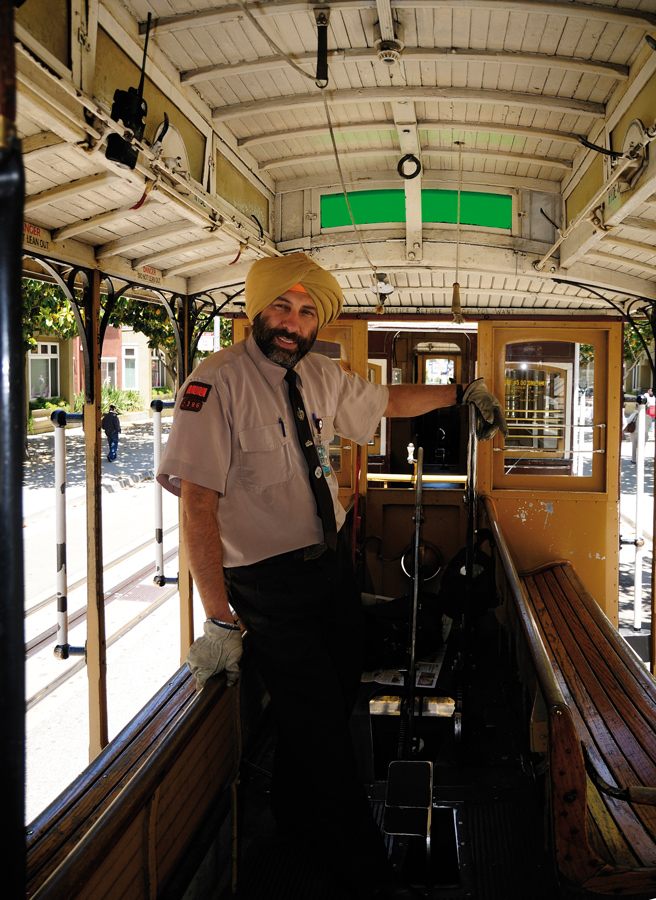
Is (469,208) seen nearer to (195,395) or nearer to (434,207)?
(434,207)

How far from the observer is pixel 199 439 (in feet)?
6.79

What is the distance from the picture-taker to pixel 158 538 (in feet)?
19.2

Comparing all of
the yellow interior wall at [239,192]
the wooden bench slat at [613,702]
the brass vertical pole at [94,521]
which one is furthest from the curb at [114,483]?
the wooden bench slat at [613,702]

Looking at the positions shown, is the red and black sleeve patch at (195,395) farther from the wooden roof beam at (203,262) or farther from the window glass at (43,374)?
the window glass at (43,374)

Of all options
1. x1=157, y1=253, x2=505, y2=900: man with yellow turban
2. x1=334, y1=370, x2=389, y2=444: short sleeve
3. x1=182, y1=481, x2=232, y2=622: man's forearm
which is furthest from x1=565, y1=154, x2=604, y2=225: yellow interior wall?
x1=182, y1=481, x2=232, y2=622: man's forearm

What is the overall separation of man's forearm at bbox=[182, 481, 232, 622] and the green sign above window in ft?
9.69

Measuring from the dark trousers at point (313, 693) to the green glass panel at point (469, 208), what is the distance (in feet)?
9.60

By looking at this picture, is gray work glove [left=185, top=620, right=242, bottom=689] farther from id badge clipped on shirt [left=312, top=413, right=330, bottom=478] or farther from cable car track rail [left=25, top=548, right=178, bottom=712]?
cable car track rail [left=25, top=548, right=178, bottom=712]

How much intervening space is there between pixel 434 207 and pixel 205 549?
3.21 metres

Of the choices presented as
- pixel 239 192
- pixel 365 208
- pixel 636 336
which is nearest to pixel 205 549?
pixel 239 192

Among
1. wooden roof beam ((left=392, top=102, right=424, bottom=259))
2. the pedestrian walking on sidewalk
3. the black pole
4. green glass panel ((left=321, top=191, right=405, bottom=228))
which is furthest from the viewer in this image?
the pedestrian walking on sidewalk

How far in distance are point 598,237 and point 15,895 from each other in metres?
3.71

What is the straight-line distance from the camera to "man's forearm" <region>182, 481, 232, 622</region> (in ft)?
6.65

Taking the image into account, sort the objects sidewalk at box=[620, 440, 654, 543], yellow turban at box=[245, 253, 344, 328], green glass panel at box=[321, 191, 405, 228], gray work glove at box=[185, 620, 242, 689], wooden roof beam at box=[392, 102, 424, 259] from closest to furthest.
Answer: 1. gray work glove at box=[185, 620, 242, 689]
2. yellow turban at box=[245, 253, 344, 328]
3. wooden roof beam at box=[392, 102, 424, 259]
4. green glass panel at box=[321, 191, 405, 228]
5. sidewalk at box=[620, 440, 654, 543]
